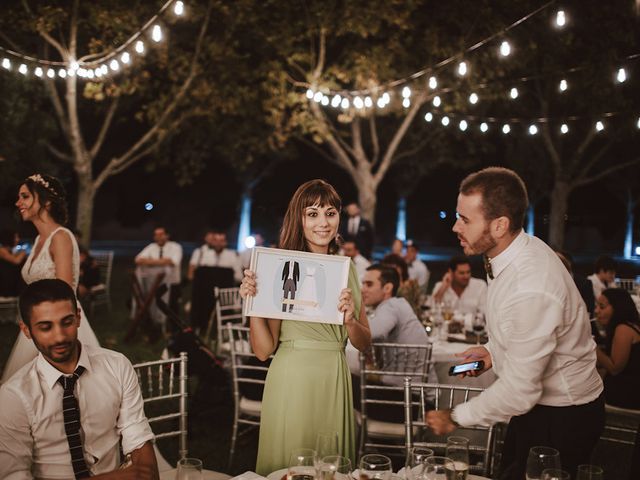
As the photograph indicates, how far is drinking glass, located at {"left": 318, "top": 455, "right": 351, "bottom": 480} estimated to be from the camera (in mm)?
2129

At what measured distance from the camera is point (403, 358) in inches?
199

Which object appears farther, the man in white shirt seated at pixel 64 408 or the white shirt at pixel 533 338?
the man in white shirt seated at pixel 64 408

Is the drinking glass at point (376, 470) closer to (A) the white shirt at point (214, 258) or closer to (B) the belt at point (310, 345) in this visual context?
(B) the belt at point (310, 345)

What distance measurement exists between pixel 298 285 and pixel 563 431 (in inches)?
50.0

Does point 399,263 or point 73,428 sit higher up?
point 399,263

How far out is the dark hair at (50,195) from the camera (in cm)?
452

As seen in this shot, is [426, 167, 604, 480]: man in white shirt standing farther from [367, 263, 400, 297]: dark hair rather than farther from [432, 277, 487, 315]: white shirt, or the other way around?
[432, 277, 487, 315]: white shirt

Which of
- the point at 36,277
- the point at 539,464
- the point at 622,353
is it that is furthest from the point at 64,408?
the point at 622,353

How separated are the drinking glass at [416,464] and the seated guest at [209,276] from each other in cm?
782

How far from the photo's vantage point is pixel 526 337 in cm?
242

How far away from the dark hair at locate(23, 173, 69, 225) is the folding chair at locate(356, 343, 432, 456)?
228cm

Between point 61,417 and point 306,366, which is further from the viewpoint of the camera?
point 306,366

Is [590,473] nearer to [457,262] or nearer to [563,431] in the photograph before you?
[563,431]

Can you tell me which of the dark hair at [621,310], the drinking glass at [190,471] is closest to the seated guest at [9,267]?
the dark hair at [621,310]
